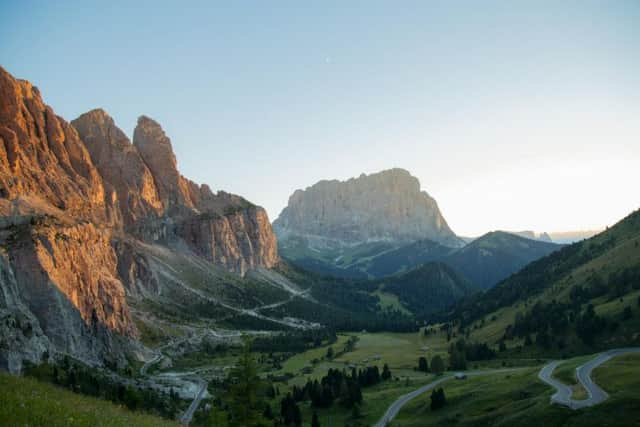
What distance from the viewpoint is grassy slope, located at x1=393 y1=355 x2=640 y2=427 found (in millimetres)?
51750

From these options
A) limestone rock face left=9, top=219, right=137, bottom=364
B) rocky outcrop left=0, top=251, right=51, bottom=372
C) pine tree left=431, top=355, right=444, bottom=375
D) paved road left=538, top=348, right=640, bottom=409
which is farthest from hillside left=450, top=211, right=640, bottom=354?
rocky outcrop left=0, top=251, right=51, bottom=372

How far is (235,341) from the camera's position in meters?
175

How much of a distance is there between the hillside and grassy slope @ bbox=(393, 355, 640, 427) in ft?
99.2

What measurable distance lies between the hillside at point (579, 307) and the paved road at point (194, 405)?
94.1 metres

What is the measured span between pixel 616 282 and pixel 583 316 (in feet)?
83.5

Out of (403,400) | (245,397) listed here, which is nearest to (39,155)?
(403,400)

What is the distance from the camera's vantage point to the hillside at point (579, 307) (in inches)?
4405

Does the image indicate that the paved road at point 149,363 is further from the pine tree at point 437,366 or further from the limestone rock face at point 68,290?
the pine tree at point 437,366

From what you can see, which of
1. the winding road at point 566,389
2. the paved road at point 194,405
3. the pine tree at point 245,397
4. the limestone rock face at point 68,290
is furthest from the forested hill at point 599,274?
the limestone rock face at point 68,290

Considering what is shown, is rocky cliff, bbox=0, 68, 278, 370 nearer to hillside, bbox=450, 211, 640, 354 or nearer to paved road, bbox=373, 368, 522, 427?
paved road, bbox=373, 368, 522, 427

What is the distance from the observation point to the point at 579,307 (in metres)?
138

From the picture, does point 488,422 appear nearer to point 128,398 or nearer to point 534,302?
point 128,398

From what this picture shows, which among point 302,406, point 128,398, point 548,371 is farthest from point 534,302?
point 128,398

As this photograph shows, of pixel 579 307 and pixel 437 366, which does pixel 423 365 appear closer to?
pixel 437 366
